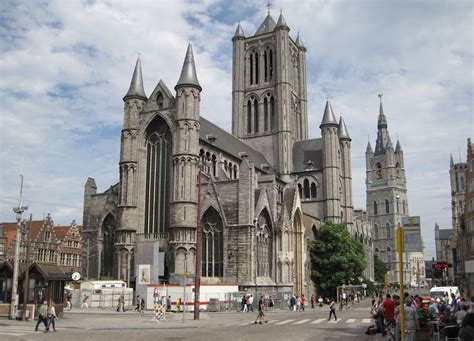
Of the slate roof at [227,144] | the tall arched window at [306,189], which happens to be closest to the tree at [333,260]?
the tall arched window at [306,189]

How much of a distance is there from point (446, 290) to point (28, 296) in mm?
24552

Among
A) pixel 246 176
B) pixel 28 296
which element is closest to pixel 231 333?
pixel 28 296

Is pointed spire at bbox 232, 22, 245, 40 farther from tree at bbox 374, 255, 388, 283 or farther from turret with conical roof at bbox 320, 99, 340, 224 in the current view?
tree at bbox 374, 255, 388, 283

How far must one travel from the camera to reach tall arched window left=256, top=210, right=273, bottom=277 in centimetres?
4431

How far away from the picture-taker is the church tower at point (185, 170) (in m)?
41.1

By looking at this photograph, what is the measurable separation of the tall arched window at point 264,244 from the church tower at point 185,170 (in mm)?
6075

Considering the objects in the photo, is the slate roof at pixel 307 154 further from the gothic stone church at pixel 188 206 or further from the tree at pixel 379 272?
the tree at pixel 379 272

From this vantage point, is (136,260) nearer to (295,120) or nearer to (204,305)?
(204,305)

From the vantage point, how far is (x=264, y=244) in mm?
45594

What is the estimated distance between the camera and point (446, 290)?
31.7 meters

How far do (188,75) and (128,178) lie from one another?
10590mm

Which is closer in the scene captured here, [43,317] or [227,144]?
[43,317]

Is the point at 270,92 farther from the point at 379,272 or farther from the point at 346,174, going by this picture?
the point at 379,272

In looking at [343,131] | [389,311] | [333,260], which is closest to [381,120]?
[343,131]
